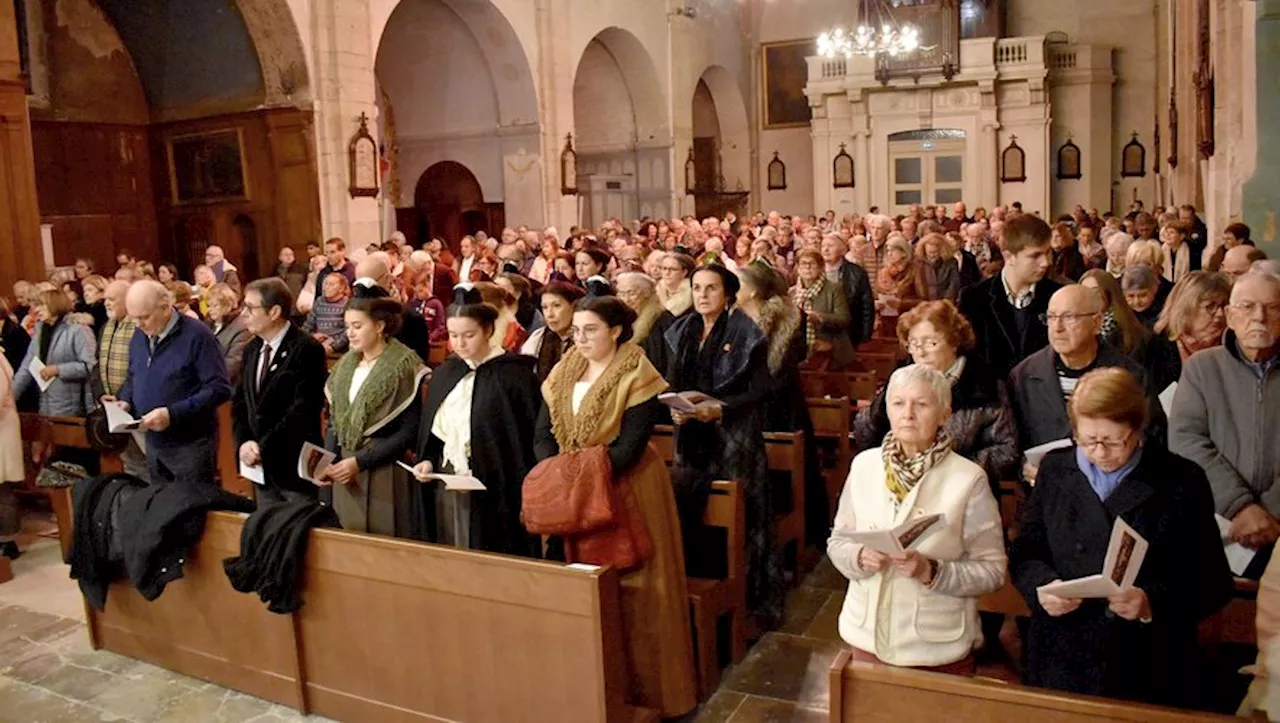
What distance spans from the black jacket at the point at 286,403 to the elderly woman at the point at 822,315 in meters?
3.24

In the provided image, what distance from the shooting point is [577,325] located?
397cm

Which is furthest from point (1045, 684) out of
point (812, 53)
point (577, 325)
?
point (812, 53)

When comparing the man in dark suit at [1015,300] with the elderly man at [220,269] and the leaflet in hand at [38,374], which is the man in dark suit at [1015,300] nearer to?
the leaflet in hand at [38,374]

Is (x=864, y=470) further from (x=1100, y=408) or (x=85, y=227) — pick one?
(x=85, y=227)

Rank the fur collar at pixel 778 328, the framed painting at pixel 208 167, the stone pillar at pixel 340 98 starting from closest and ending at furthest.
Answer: the fur collar at pixel 778 328 < the stone pillar at pixel 340 98 < the framed painting at pixel 208 167

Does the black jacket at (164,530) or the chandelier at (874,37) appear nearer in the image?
the black jacket at (164,530)

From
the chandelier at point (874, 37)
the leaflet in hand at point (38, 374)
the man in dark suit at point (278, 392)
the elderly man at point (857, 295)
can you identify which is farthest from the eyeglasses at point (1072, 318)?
the chandelier at point (874, 37)

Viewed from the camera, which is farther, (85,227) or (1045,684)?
(85,227)

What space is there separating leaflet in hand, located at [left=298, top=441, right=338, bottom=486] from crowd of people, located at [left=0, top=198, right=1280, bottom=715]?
143 millimetres

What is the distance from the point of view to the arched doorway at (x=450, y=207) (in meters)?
18.0

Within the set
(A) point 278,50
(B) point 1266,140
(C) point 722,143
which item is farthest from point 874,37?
(B) point 1266,140

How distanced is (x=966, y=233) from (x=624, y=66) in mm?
10439

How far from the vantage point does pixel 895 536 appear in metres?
2.72

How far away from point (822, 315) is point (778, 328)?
A: 5.93 ft
